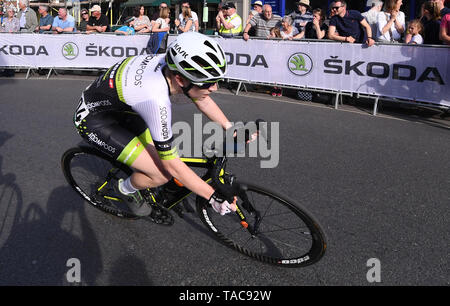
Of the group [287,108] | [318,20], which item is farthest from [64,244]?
[318,20]

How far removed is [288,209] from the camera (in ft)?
9.77

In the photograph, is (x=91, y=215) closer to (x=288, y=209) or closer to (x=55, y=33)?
(x=288, y=209)

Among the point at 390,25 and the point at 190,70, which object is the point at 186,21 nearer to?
the point at 390,25

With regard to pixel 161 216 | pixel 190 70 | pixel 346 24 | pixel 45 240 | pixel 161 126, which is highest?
pixel 346 24

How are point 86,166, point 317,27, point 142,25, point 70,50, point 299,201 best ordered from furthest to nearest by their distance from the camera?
point 142,25 < point 70,50 < point 317,27 < point 299,201 < point 86,166

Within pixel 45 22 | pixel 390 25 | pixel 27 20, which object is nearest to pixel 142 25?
pixel 45 22

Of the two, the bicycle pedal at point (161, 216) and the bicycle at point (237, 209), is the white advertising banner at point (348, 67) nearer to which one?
the bicycle at point (237, 209)

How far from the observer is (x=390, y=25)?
8.20 meters

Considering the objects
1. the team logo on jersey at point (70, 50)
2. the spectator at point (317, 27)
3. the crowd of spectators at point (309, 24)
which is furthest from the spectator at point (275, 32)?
the team logo on jersey at point (70, 50)

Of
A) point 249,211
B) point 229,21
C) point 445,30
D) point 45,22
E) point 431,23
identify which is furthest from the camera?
point 45,22

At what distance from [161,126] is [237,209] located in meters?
0.97

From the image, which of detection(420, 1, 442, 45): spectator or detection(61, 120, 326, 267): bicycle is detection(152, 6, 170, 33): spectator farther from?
detection(61, 120, 326, 267): bicycle

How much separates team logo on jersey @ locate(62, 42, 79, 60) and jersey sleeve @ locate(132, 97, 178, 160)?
34.5 feet
